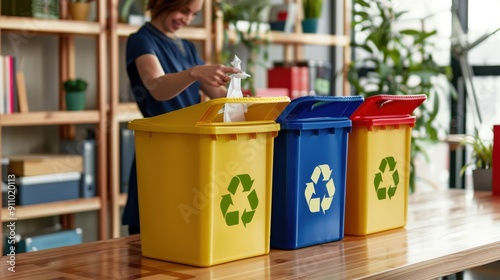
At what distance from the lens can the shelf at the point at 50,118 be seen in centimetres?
406

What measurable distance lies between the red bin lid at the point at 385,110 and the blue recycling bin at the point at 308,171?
60 millimetres

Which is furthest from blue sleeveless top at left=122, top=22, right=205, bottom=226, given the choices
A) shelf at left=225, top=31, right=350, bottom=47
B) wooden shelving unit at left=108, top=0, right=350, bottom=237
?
shelf at left=225, top=31, right=350, bottom=47

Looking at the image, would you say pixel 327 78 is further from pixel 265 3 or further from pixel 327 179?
pixel 327 179

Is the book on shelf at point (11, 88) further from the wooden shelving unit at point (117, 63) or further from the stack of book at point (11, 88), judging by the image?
the wooden shelving unit at point (117, 63)

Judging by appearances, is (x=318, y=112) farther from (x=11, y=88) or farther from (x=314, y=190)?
(x=11, y=88)

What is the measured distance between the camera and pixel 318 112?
1.91 meters

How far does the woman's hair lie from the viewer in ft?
8.91

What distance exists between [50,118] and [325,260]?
9.05ft

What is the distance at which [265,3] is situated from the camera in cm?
516

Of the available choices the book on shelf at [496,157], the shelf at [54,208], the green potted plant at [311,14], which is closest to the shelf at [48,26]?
the shelf at [54,208]

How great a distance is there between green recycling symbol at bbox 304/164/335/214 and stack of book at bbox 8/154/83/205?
253 centimetres

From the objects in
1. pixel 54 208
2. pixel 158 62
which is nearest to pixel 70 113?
pixel 54 208

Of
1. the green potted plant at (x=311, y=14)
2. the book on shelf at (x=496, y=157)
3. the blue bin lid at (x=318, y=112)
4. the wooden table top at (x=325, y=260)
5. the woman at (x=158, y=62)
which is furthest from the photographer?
the green potted plant at (x=311, y=14)

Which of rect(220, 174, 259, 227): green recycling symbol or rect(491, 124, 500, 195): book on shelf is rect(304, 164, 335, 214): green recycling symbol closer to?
rect(220, 174, 259, 227): green recycling symbol
